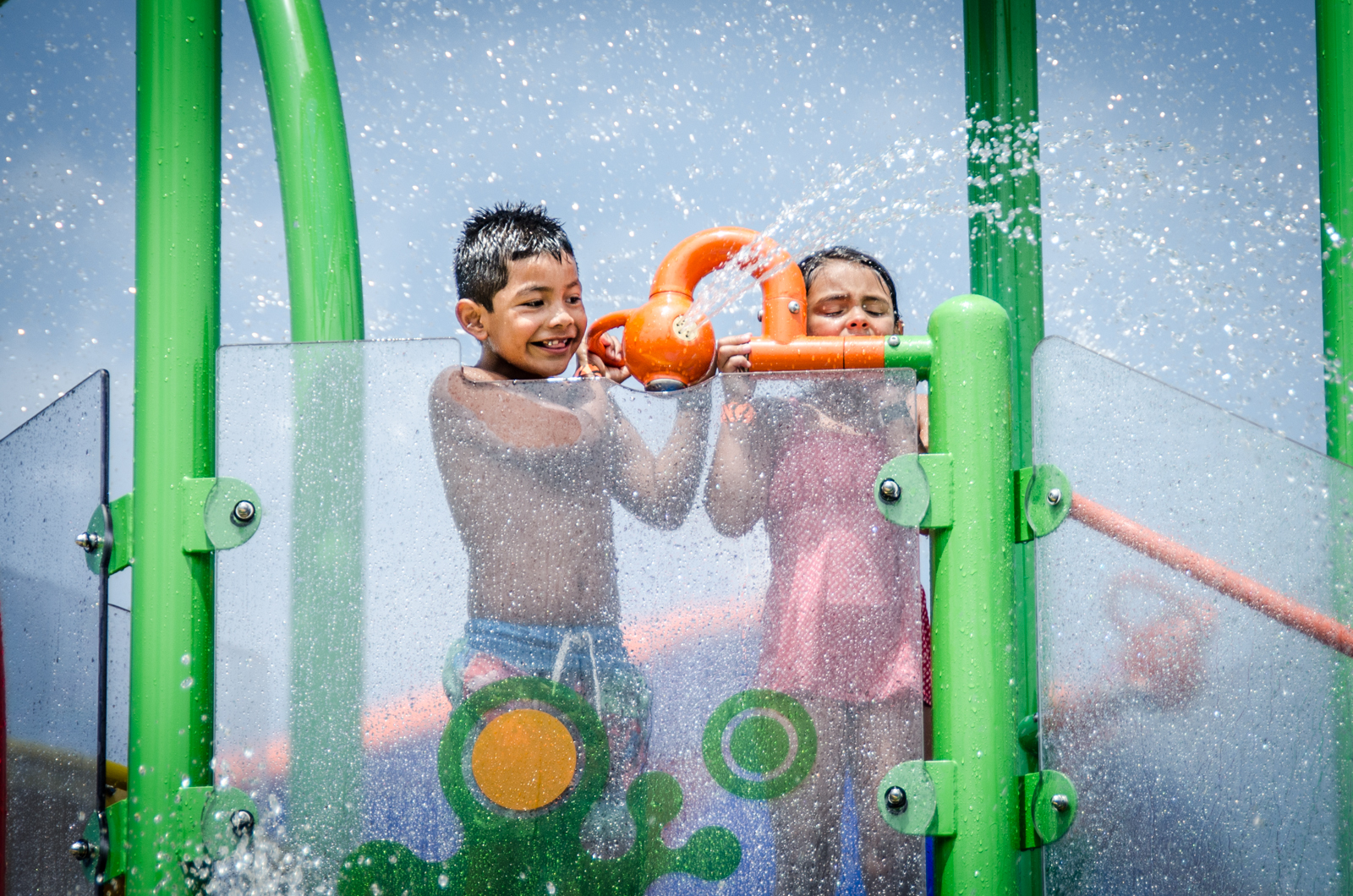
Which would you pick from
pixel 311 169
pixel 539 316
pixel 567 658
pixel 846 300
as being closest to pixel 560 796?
pixel 567 658

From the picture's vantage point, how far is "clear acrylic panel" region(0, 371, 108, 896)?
4.47 feet

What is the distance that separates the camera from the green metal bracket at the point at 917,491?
1.27 meters

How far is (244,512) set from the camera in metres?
1.31

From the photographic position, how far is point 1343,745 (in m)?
1.29

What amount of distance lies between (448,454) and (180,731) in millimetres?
471

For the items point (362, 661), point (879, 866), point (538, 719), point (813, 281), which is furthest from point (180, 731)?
point (813, 281)

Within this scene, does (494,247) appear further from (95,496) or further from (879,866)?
(879,866)

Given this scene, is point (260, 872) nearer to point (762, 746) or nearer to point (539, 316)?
point (762, 746)

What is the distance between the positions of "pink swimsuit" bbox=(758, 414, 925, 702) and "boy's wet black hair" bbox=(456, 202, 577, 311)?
2.56ft

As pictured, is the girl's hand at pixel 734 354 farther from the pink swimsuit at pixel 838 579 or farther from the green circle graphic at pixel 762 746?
the green circle graphic at pixel 762 746

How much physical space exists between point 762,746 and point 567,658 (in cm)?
25

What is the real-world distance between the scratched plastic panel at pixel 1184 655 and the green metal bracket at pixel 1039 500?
0.05 ft

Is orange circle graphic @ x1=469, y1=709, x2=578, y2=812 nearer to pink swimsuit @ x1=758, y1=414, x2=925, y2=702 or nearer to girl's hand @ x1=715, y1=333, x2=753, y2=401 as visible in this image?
pink swimsuit @ x1=758, y1=414, x2=925, y2=702

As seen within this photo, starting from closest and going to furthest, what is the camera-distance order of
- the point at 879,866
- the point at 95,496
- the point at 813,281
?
the point at 879,866 < the point at 95,496 < the point at 813,281
